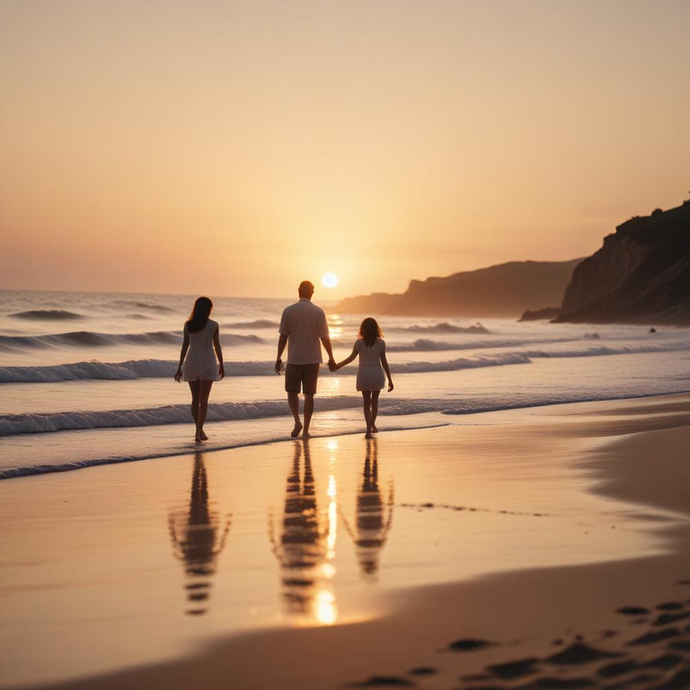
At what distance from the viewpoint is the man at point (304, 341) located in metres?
11.9

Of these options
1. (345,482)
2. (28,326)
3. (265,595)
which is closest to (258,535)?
(265,595)

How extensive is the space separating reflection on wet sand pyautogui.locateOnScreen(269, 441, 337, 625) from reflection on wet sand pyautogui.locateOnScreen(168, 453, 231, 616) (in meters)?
0.39

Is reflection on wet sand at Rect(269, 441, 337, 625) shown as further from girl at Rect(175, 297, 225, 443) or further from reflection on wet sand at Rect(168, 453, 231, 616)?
girl at Rect(175, 297, 225, 443)

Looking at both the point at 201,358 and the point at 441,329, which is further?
the point at 441,329

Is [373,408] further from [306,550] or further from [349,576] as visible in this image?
[349,576]

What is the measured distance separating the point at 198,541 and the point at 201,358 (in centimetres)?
594

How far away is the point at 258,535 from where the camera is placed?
235 inches

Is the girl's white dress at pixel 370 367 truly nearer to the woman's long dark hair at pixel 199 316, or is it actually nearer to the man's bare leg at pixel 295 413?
the man's bare leg at pixel 295 413

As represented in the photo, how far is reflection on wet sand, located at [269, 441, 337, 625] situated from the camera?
434 cm

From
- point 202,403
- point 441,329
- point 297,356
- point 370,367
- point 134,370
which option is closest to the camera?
point 202,403

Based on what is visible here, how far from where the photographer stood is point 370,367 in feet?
40.6

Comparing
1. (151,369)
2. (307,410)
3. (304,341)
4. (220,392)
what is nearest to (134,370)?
(151,369)

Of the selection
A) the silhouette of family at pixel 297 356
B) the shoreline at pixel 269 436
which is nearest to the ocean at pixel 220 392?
the shoreline at pixel 269 436

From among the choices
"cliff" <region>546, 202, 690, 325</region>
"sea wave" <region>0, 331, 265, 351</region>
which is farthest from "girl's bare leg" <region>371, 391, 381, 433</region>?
"cliff" <region>546, 202, 690, 325</region>
